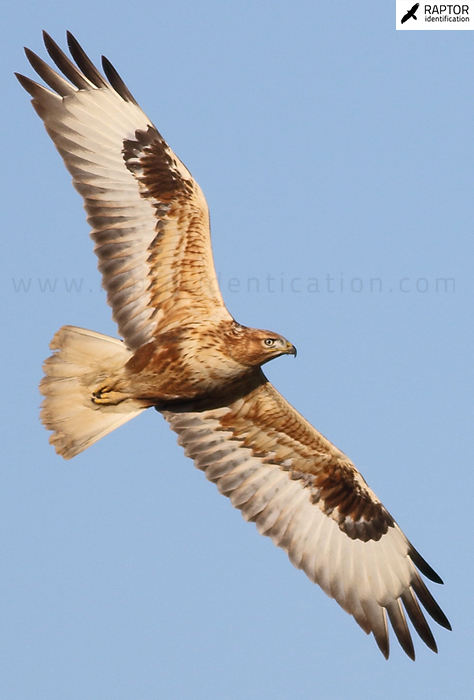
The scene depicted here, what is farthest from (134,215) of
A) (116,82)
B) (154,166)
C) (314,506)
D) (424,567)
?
(424,567)

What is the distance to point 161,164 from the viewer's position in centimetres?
1074

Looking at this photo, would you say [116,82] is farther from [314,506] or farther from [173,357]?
[314,506]

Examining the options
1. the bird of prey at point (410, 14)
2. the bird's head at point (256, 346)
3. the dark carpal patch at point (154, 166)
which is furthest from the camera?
the bird of prey at point (410, 14)

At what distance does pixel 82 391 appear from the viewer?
35.3ft

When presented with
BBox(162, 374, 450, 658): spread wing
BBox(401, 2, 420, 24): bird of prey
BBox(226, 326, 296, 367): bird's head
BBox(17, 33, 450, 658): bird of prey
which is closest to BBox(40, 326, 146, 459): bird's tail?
BBox(17, 33, 450, 658): bird of prey

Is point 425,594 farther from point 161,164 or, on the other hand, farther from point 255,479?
point 161,164

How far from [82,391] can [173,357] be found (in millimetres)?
1015

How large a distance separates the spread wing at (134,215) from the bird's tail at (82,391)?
0.97ft

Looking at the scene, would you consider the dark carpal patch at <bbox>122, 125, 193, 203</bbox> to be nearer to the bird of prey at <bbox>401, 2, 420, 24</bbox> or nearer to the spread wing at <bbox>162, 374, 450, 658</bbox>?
the spread wing at <bbox>162, 374, 450, 658</bbox>

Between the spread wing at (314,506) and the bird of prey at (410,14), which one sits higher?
the bird of prey at (410,14)

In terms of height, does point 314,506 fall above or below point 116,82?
below

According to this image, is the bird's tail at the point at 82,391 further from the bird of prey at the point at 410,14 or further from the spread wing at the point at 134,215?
the bird of prey at the point at 410,14

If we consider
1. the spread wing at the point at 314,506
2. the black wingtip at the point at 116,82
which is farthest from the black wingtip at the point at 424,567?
the black wingtip at the point at 116,82

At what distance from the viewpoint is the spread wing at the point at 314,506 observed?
1123cm
